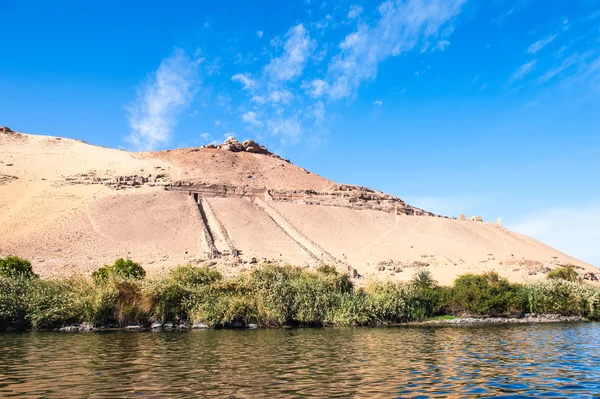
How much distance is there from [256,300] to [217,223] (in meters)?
30.6

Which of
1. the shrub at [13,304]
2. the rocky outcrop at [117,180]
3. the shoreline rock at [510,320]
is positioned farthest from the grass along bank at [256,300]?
the rocky outcrop at [117,180]

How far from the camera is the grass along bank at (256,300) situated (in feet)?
85.8

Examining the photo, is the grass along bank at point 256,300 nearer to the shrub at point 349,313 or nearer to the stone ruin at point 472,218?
the shrub at point 349,313

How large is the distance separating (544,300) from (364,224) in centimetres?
3539

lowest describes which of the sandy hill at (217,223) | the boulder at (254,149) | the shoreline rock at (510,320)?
the shoreline rock at (510,320)

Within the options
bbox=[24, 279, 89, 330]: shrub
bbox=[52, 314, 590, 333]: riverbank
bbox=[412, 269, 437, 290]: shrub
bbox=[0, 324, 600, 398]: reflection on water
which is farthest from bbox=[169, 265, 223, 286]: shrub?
bbox=[412, 269, 437, 290]: shrub

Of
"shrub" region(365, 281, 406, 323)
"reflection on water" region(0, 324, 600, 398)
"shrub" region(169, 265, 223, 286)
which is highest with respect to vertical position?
"shrub" region(169, 265, 223, 286)

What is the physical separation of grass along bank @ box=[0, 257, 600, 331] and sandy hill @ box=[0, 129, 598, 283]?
22.2 ft

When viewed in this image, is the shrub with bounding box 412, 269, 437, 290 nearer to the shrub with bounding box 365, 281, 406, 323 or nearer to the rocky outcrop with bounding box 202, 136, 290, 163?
the shrub with bounding box 365, 281, 406, 323

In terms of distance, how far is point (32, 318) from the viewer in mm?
25531

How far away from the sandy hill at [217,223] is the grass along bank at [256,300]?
22.2ft

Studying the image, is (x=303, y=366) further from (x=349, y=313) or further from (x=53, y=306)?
(x=53, y=306)

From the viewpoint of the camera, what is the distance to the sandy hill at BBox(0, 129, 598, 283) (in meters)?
46.4

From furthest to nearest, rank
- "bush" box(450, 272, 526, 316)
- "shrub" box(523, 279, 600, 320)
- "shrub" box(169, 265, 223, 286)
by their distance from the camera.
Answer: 1. "shrub" box(523, 279, 600, 320)
2. "bush" box(450, 272, 526, 316)
3. "shrub" box(169, 265, 223, 286)
